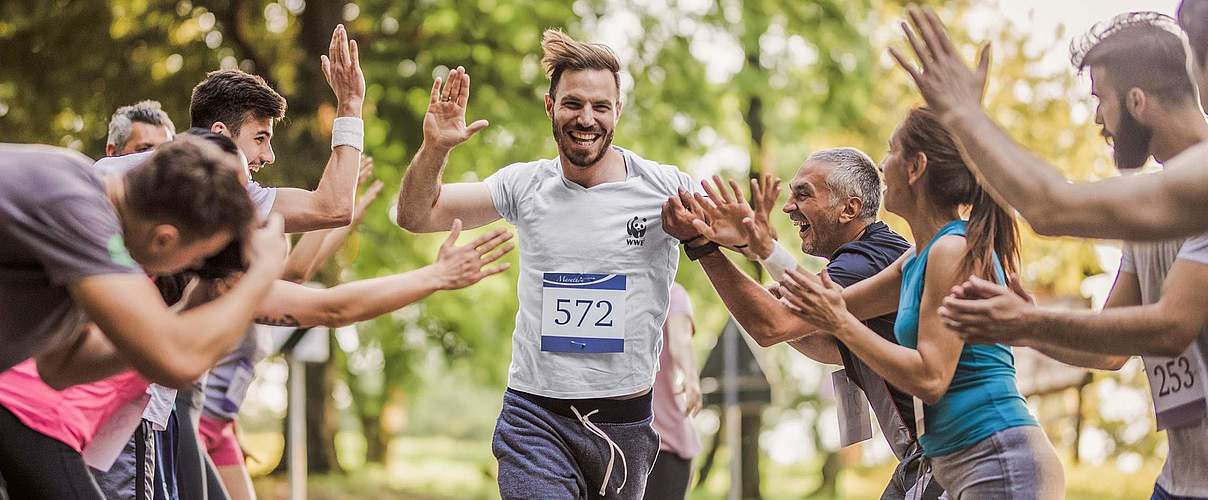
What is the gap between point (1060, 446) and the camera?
17.9 metres

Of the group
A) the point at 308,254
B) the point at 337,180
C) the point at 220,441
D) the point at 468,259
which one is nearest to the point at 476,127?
the point at 337,180

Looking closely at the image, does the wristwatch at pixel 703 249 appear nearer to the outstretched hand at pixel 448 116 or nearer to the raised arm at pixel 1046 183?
the outstretched hand at pixel 448 116

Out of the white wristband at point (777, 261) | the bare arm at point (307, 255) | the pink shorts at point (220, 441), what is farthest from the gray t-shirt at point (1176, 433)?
the pink shorts at point (220, 441)

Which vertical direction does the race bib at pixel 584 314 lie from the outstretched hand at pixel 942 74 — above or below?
below

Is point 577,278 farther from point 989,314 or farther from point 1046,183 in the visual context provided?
point 1046,183

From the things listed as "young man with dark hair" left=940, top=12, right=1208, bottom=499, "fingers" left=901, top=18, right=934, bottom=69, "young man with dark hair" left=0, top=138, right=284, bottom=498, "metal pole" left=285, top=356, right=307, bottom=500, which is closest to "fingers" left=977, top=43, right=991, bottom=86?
"fingers" left=901, top=18, right=934, bottom=69

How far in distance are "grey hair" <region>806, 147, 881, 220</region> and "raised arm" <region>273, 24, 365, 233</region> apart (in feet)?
5.41

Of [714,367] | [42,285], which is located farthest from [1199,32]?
[714,367]

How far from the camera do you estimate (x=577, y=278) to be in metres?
4.41

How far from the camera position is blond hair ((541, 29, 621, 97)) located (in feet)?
15.0

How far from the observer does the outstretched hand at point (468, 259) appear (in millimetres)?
3768

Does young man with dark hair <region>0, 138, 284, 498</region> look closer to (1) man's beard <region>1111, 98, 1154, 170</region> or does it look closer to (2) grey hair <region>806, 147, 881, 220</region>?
(1) man's beard <region>1111, 98, 1154, 170</region>

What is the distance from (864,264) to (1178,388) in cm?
137

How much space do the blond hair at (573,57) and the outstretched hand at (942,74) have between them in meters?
1.94
